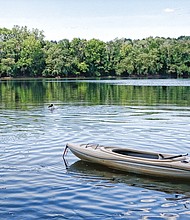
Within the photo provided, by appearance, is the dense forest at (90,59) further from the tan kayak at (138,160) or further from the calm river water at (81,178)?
the tan kayak at (138,160)

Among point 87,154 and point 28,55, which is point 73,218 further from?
point 28,55

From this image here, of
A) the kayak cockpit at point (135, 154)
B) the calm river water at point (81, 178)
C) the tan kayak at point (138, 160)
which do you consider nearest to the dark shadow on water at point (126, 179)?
the calm river water at point (81, 178)

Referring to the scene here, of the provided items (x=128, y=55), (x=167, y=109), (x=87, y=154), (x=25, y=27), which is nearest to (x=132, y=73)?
(x=128, y=55)

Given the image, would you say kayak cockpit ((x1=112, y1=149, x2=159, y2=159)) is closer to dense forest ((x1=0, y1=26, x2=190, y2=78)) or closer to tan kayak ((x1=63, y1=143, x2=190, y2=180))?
tan kayak ((x1=63, y1=143, x2=190, y2=180))

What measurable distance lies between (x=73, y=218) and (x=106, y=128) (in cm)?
1507

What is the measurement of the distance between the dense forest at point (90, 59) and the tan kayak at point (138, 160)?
128 meters

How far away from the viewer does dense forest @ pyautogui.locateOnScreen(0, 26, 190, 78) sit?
5748 inches

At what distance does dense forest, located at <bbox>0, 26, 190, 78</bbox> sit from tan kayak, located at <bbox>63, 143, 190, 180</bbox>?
5026 inches

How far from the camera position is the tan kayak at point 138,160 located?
46.3ft

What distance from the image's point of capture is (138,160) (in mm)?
14781

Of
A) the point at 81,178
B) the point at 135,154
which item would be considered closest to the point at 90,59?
the point at 135,154

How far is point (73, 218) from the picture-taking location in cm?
1102

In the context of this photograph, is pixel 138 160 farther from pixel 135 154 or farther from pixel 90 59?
pixel 90 59

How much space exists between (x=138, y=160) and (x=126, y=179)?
856 millimetres
